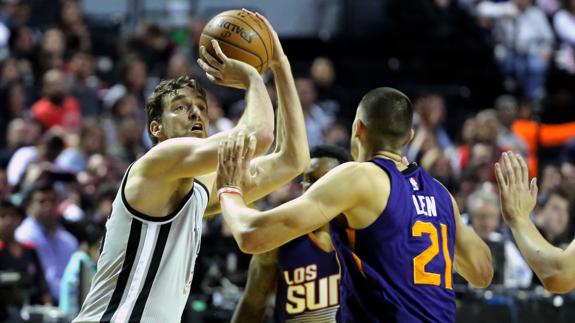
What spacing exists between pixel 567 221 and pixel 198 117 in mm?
7189

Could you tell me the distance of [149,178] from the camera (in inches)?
205

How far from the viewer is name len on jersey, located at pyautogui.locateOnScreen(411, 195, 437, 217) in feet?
16.6

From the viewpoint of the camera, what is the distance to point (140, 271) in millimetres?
5184

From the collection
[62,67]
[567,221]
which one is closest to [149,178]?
[567,221]

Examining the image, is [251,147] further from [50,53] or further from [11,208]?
[50,53]

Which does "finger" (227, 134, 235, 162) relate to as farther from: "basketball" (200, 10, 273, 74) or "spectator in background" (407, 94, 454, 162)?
"spectator in background" (407, 94, 454, 162)

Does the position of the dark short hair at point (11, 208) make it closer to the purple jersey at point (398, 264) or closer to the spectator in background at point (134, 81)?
the spectator in background at point (134, 81)

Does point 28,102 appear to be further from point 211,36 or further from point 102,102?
point 211,36

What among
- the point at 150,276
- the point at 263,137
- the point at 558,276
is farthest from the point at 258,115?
the point at 558,276

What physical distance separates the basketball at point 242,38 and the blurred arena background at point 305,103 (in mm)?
3770

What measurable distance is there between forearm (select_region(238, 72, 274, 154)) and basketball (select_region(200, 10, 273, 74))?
149mm

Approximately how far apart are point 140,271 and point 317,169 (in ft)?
6.36

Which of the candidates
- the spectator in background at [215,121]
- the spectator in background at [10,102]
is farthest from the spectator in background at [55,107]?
the spectator in background at [215,121]

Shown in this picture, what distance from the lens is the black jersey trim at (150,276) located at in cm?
514
